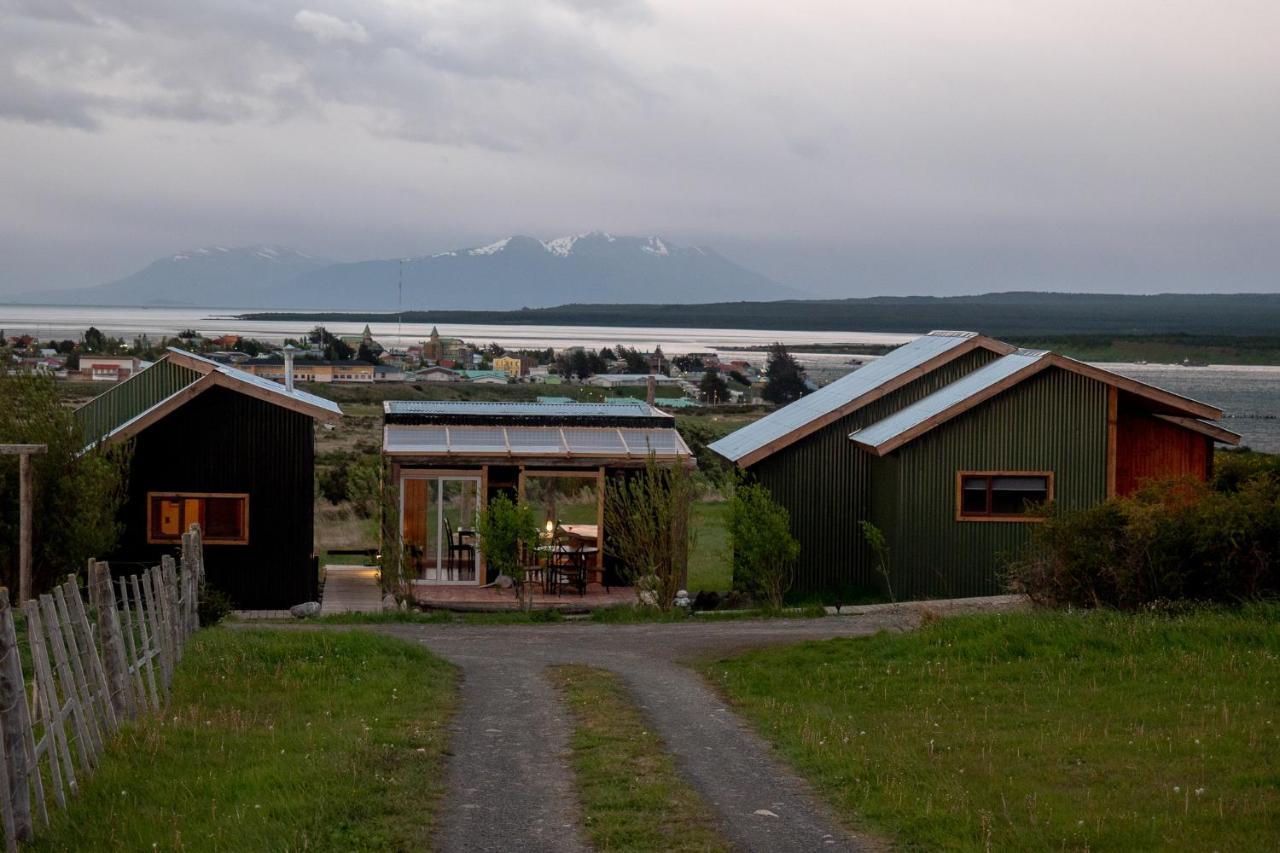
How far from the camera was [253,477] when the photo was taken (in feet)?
70.4

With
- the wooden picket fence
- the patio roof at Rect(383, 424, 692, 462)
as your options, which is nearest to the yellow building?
the patio roof at Rect(383, 424, 692, 462)

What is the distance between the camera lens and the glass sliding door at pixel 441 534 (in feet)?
74.4

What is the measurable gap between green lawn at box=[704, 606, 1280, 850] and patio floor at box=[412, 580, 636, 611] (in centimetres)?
726

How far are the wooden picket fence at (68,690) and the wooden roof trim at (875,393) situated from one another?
11.2 m

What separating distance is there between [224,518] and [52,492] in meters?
3.01

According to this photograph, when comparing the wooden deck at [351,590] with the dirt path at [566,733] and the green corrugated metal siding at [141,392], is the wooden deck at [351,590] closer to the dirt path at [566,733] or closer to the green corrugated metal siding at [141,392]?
the green corrugated metal siding at [141,392]

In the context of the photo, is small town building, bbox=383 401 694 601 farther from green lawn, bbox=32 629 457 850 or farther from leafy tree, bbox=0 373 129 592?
green lawn, bbox=32 629 457 850

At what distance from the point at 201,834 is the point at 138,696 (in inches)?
141

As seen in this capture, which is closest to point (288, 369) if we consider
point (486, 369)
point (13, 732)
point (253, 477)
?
point (253, 477)

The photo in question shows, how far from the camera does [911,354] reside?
24.7 metres

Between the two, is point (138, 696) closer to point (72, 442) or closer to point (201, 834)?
point (201, 834)

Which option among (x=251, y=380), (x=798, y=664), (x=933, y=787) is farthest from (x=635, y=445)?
(x=933, y=787)

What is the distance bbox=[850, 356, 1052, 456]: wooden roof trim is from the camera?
2027 cm

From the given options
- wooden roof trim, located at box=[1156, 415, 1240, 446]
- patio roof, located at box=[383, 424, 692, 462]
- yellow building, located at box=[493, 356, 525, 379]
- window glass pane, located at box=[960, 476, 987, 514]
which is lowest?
window glass pane, located at box=[960, 476, 987, 514]
